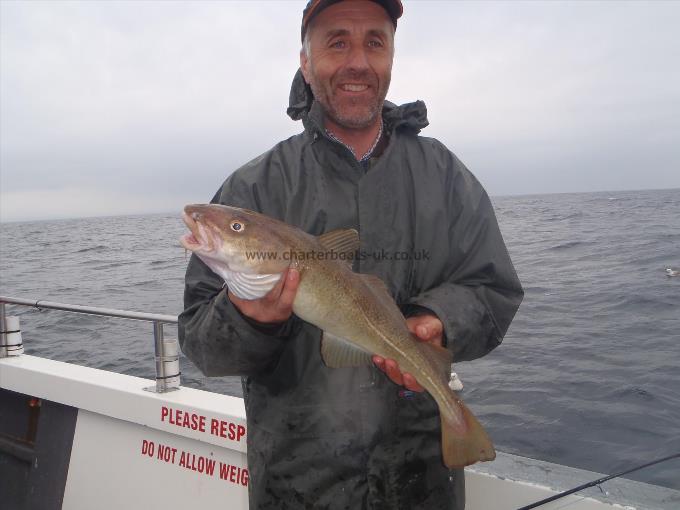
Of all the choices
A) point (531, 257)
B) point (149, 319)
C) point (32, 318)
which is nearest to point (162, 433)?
point (149, 319)

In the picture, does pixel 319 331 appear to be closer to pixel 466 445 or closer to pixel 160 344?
pixel 466 445

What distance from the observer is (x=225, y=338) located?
7.56 feet

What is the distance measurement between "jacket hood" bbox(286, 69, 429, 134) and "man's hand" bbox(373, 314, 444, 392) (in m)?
1.07

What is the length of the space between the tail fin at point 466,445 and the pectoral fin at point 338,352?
1.75 ft

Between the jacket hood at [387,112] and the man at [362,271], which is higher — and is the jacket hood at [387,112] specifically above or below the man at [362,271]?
above

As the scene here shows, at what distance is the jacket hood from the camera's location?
9.16ft

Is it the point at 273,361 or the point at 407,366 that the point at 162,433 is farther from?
the point at 407,366

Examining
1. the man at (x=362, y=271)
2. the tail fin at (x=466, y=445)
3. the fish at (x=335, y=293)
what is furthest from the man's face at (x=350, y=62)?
the tail fin at (x=466, y=445)

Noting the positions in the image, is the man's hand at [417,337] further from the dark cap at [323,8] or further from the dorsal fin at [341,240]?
the dark cap at [323,8]

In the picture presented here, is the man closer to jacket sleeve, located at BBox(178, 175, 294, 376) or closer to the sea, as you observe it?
jacket sleeve, located at BBox(178, 175, 294, 376)

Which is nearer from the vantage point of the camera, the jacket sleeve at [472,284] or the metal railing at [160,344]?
the jacket sleeve at [472,284]

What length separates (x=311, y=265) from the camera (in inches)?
93.0

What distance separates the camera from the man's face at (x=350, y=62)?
2729mm

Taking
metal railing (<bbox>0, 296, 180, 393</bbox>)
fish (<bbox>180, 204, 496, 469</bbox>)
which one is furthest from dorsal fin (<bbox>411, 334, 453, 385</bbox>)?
metal railing (<bbox>0, 296, 180, 393</bbox>)
